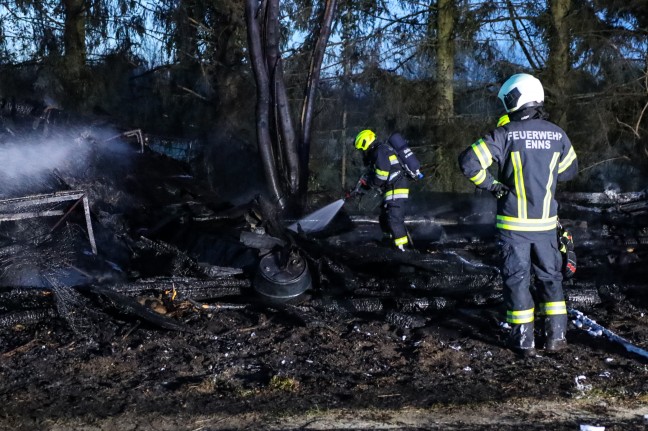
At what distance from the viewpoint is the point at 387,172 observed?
8.71m

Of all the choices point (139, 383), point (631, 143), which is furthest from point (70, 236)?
point (631, 143)

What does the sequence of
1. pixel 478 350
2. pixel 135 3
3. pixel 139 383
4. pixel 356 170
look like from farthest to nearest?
pixel 356 170 < pixel 135 3 < pixel 478 350 < pixel 139 383

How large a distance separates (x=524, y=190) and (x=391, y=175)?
3.66 metres

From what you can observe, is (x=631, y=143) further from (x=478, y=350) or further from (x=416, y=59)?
(x=478, y=350)

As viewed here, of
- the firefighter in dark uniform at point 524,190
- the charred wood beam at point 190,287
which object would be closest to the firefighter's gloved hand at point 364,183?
the charred wood beam at point 190,287

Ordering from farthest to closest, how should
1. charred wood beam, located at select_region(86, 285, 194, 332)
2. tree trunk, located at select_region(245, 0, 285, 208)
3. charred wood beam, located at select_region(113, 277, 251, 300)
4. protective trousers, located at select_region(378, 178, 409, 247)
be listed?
tree trunk, located at select_region(245, 0, 285, 208) < protective trousers, located at select_region(378, 178, 409, 247) < charred wood beam, located at select_region(113, 277, 251, 300) < charred wood beam, located at select_region(86, 285, 194, 332)

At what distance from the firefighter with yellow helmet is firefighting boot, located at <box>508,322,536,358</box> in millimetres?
3353

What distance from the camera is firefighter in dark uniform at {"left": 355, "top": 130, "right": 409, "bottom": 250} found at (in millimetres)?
8703

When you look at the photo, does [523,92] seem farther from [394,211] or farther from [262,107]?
[262,107]

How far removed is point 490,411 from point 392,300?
2.35 metres

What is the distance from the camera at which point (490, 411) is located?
433 centimetres

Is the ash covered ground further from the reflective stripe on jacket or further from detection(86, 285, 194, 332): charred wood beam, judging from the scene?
the reflective stripe on jacket

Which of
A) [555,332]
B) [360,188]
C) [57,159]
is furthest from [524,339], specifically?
[57,159]

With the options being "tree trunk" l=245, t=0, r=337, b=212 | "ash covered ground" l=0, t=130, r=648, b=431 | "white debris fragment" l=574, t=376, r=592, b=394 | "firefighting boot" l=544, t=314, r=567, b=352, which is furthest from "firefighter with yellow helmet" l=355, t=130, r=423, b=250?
"white debris fragment" l=574, t=376, r=592, b=394
